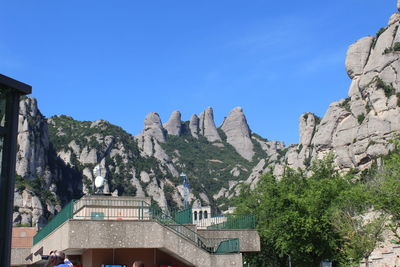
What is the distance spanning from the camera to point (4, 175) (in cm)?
1091

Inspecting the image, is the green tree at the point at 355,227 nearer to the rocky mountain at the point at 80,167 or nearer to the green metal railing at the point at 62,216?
the green metal railing at the point at 62,216

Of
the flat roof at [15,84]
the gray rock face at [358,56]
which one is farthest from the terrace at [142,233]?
the gray rock face at [358,56]

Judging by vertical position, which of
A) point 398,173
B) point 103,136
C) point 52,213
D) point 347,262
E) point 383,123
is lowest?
point 347,262

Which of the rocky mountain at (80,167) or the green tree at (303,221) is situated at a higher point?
the rocky mountain at (80,167)

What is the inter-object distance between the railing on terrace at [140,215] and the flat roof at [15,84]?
895 cm

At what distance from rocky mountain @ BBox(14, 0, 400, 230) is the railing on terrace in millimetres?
29573

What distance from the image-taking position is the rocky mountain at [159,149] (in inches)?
3794

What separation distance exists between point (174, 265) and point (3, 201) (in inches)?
429

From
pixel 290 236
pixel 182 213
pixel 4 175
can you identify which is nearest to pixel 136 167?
pixel 290 236

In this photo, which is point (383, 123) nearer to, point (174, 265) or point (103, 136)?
point (174, 265)

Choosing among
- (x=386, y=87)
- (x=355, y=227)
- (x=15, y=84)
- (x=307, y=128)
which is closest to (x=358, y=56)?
(x=386, y=87)

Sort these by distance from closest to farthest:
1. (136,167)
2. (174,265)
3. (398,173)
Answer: (174,265) < (398,173) < (136,167)

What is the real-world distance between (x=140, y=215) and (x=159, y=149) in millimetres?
175298

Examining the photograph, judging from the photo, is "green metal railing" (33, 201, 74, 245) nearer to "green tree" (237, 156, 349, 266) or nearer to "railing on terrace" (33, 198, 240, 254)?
"railing on terrace" (33, 198, 240, 254)
